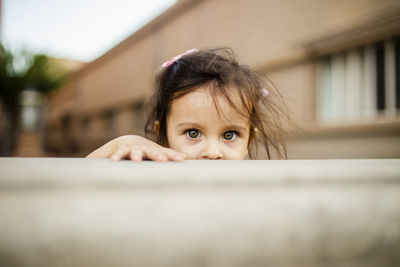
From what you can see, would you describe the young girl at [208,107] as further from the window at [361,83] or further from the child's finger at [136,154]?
the window at [361,83]

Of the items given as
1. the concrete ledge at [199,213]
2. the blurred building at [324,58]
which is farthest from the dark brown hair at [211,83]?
the blurred building at [324,58]

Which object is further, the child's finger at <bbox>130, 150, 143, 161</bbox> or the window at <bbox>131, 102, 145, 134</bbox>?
the window at <bbox>131, 102, 145, 134</bbox>

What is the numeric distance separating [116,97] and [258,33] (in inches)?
264

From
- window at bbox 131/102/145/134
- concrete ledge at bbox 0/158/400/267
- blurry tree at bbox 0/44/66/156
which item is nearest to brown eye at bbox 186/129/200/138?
concrete ledge at bbox 0/158/400/267

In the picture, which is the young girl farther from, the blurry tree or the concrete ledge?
the blurry tree

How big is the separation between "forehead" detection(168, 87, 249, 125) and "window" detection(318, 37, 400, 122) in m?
3.43

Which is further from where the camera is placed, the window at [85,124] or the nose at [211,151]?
the window at [85,124]

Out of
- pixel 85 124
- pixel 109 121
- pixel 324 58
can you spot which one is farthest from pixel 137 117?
pixel 324 58

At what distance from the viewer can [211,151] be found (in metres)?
1.31

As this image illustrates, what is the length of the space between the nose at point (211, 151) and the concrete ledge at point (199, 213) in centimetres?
81

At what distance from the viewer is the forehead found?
1.35m

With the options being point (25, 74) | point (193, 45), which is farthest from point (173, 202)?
point (25, 74)

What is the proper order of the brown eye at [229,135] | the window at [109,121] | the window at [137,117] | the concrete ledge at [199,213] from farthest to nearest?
the window at [109,121], the window at [137,117], the brown eye at [229,135], the concrete ledge at [199,213]

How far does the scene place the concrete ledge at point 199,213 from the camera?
360mm
